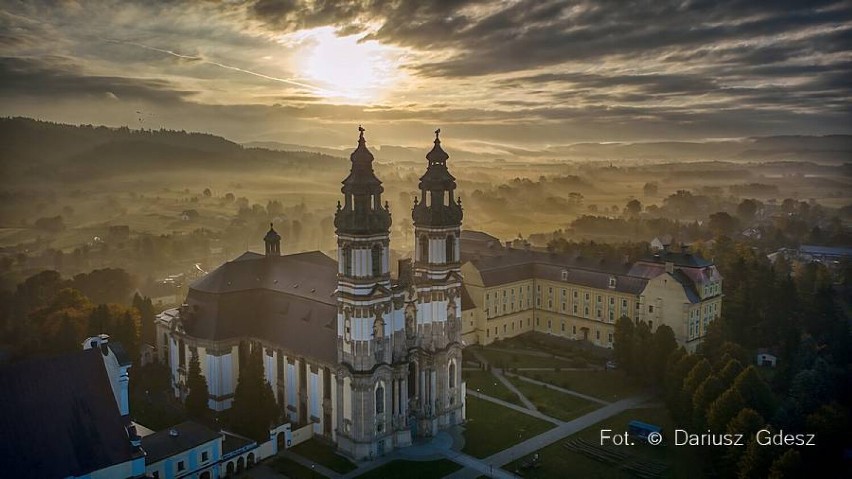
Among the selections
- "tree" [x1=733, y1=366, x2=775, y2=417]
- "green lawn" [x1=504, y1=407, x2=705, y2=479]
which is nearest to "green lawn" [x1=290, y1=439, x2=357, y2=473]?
"green lawn" [x1=504, y1=407, x2=705, y2=479]

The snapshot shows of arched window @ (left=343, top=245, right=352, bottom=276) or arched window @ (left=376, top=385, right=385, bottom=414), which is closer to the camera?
arched window @ (left=343, top=245, right=352, bottom=276)

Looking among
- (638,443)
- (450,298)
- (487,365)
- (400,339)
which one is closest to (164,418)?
(400,339)

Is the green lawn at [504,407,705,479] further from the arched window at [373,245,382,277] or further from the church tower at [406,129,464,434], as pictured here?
the arched window at [373,245,382,277]

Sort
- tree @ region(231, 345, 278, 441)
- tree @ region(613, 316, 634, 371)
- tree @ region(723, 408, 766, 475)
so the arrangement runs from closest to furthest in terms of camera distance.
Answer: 1. tree @ region(723, 408, 766, 475)
2. tree @ region(231, 345, 278, 441)
3. tree @ region(613, 316, 634, 371)

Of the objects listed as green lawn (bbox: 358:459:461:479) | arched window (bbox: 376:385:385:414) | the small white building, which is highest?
arched window (bbox: 376:385:385:414)

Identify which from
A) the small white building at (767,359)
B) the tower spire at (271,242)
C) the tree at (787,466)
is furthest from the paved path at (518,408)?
the small white building at (767,359)

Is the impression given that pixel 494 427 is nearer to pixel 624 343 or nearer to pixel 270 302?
pixel 624 343

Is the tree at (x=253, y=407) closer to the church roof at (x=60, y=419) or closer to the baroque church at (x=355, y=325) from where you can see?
the baroque church at (x=355, y=325)

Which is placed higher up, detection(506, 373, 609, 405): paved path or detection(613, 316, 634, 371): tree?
detection(613, 316, 634, 371): tree

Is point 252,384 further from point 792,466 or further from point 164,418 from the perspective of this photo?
point 792,466
